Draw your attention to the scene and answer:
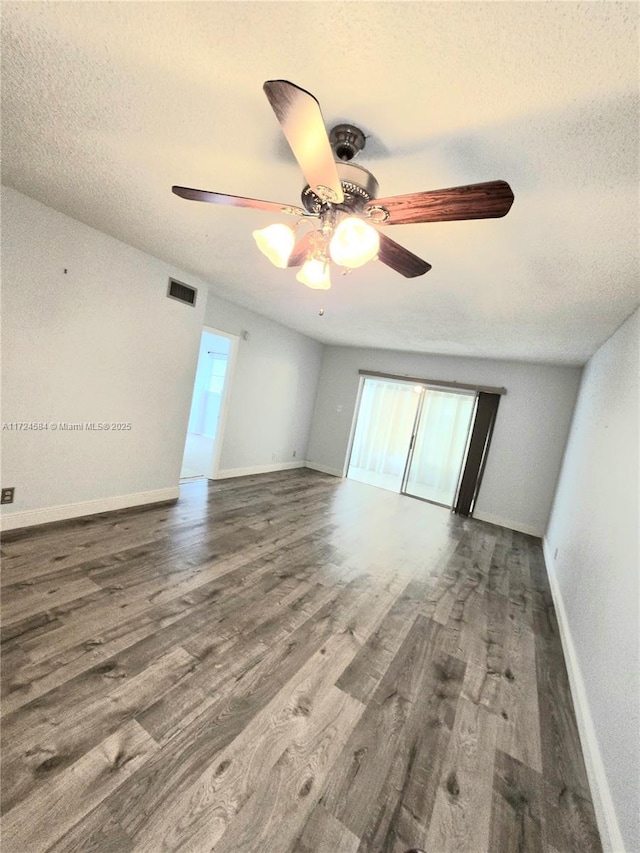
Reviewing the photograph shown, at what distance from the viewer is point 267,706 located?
61.2 inches

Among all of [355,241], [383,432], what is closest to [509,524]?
[383,432]

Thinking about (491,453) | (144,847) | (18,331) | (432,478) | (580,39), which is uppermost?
(580,39)

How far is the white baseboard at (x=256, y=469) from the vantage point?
500cm

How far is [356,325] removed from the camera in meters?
4.41

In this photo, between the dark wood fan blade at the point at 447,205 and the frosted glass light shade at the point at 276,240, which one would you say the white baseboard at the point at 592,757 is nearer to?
the dark wood fan blade at the point at 447,205

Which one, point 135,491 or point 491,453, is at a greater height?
point 491,453

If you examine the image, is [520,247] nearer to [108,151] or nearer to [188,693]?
[108,151]

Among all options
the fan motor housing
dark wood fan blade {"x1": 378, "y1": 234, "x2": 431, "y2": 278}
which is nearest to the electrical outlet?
the fan motor housing

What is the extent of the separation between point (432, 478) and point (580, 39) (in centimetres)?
608

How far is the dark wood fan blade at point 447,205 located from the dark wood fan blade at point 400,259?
4.9 inches

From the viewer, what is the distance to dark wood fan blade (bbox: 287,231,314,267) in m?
1.54

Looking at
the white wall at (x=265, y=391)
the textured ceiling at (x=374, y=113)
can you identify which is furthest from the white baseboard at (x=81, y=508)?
the textured ceiling at (x=374, y=113)

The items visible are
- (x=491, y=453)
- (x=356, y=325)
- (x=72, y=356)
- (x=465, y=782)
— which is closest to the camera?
(x=465, y=782)

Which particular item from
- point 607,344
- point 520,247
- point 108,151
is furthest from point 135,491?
point 607,344
